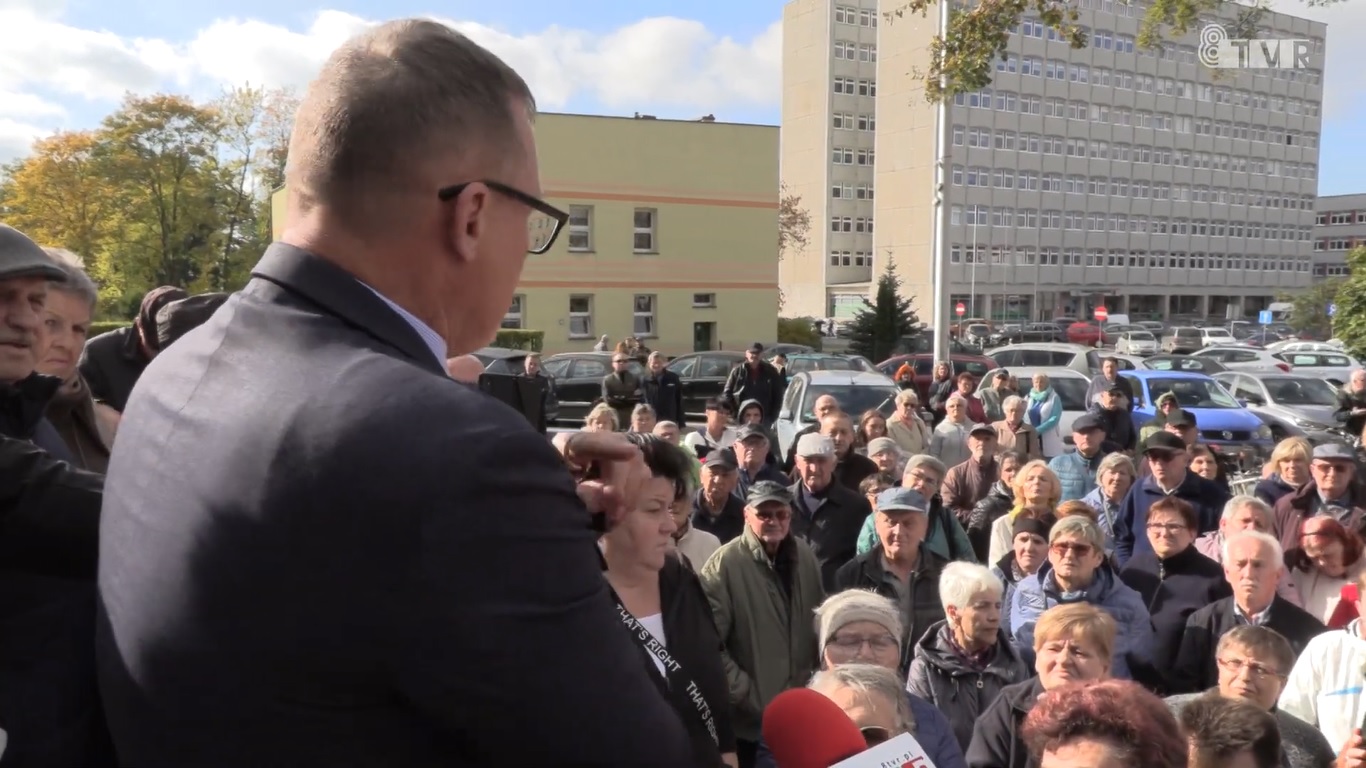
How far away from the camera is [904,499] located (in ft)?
21.1

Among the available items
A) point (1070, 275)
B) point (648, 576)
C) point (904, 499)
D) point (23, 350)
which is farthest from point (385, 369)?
point (1070, 275)

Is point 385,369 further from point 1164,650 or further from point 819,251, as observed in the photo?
point 819,251

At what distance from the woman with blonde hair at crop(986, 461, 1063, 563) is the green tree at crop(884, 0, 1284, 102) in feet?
15.7

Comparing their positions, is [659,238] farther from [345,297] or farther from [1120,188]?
[1120,188]

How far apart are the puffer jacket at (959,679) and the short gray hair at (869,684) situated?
140 centimetres

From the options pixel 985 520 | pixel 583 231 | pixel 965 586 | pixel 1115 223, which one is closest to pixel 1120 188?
pixel 1115 223

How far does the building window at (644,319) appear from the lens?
41.3m

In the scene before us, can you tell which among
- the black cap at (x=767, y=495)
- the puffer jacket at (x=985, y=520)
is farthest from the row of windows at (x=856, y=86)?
the black cap at (x=767, y=495)

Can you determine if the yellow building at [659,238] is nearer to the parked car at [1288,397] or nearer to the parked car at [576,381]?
the parked car at [576,381]

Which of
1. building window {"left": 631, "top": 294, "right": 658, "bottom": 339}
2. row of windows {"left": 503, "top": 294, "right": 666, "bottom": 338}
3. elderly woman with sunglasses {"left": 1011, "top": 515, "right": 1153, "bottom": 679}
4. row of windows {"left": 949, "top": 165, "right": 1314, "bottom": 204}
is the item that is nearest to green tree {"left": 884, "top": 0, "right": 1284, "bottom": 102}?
elderly woman with sunglasses {"left": 1011, "top": 515, "right": 1153, "bottom": 679}

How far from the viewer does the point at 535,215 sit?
4.81 feet

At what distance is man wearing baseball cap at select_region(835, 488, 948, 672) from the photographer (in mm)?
6301

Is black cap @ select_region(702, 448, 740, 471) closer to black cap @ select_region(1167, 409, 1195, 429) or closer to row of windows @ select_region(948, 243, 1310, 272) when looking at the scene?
black cap @ select_region(1167, 409, 1195, 429)

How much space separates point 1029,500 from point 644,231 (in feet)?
112
